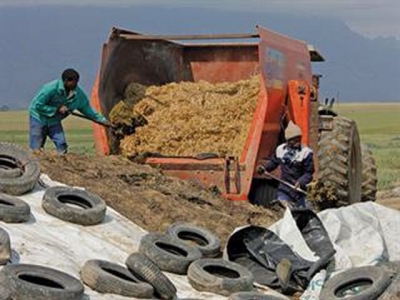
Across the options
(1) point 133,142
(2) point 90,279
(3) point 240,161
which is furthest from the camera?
(1) point 133,142

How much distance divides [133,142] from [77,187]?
2.19m

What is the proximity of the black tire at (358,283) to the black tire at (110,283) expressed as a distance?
1718 mm

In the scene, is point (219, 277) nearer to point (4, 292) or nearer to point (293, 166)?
point (4, 292)

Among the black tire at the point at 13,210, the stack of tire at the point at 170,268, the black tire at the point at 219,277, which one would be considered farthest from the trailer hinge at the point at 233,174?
the black tire at the point at 13,210

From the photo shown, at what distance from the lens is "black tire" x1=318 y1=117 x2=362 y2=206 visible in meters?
14.1

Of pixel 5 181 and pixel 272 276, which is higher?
pixel 5 181

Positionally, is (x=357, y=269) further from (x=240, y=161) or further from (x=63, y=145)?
(x=63, y=145)

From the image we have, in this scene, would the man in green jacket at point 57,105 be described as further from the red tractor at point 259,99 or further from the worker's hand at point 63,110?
the red tractor at point 259,99

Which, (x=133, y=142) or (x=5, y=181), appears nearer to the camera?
(x=5, y=181)

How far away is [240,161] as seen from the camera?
41.8 feet

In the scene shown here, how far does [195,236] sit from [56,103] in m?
3.44

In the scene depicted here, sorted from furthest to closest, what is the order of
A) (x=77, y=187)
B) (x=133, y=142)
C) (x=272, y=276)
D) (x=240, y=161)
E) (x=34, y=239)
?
(x=133, y=142)
(x=240, y=161)
(x=77, y=187)
(x=272, y=276)
(x=34, y=239)

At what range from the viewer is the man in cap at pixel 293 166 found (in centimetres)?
1152

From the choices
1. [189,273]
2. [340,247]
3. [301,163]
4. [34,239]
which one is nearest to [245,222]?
[301,163]
